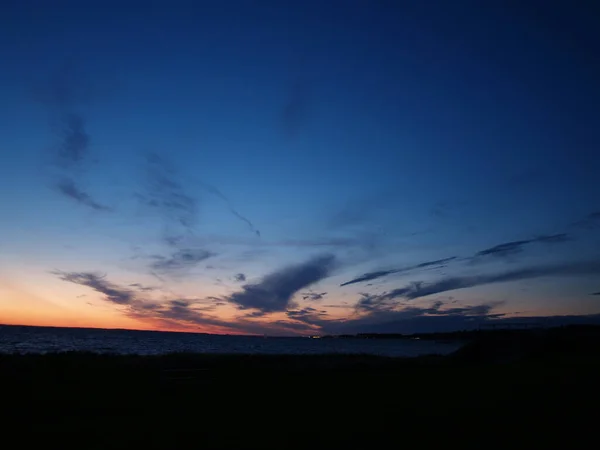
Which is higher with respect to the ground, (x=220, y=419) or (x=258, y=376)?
(x=258, y=376)

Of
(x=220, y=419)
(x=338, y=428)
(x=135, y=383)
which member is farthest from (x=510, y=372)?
(x=135, y=383)

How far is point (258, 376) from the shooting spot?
25031mm

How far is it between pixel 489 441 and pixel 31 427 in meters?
12.9

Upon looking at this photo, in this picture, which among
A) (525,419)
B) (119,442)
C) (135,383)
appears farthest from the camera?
(135,383)

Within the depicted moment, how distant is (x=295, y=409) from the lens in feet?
50.3

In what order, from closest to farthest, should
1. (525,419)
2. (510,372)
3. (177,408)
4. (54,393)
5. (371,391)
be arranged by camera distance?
(525,419) → (177,408) → (54,393) → (371,391) → (510,372)

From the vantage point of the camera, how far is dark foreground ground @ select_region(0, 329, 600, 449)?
37.4 feet

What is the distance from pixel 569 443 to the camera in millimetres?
11016

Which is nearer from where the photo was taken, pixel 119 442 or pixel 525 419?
pixel 119 442

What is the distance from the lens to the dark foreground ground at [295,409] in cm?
1140

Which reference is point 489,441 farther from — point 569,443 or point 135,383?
point 135,383

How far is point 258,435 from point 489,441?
6252 mm

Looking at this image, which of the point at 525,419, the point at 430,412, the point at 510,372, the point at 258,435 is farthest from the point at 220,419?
the point at 510,372

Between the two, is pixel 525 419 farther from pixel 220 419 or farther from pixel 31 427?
pixel 31 427
